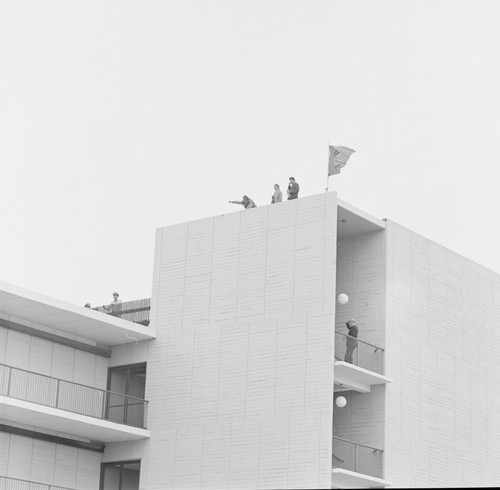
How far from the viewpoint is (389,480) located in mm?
38656

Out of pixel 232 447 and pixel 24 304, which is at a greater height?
pixel 24 304

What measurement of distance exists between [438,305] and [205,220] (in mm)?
8793

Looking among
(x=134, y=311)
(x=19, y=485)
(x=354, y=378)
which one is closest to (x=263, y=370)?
(x=354, y=378)

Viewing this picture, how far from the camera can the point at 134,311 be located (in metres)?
45.3

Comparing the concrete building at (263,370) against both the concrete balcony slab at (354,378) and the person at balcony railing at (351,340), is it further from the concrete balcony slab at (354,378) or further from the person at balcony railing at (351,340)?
the person at balcony railing at (351,340)

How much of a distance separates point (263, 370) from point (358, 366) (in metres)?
3.16

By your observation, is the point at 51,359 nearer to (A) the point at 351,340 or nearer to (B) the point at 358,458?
(A) the point at 351,340

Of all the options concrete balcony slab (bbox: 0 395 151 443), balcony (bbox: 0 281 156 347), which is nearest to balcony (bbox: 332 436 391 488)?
concrete balcony slab (bbox: 0 395 151 443)

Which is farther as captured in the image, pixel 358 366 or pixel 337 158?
pixel 337 158

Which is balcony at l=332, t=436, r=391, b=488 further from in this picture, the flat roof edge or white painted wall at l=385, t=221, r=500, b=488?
the flat roof edge

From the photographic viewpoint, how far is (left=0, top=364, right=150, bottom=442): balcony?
3762 centimetres

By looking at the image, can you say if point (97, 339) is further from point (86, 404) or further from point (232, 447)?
point (232, 447)

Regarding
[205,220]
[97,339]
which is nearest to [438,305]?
[205,220]

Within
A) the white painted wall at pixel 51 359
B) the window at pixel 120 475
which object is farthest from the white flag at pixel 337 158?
the window at pixel 120 475
